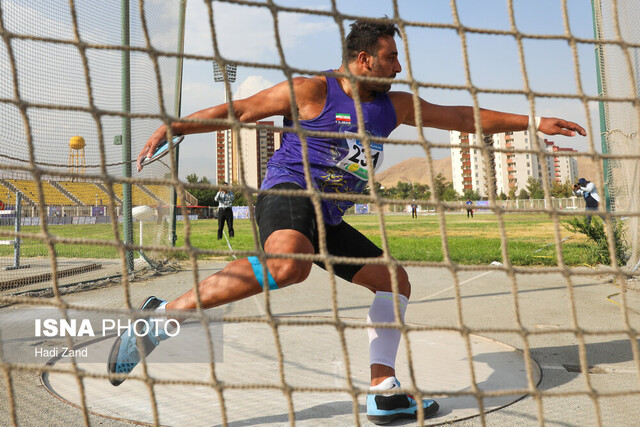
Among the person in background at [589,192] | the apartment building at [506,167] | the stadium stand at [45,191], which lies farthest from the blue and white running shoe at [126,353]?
the apartment building at [506,167]

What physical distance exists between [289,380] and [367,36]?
1743mm

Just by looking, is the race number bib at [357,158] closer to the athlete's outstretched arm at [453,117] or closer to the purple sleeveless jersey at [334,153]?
the purple sleeveless jersey at [334,153]

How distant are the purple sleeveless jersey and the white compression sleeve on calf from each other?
18.4 inches

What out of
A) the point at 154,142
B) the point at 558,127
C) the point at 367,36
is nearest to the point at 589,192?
the point at 558,127

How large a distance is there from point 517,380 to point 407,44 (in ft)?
5.96

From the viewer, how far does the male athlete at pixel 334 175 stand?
1.84 m

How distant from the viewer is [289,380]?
8.11 feet

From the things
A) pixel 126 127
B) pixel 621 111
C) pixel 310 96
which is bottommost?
pixel 310 96

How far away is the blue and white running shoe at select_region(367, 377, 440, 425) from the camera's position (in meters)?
2.03

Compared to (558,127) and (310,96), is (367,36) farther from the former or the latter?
(558,127)

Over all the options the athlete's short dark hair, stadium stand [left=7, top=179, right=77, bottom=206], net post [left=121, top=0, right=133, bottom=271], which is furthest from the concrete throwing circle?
stadium stand [left=7, top=179, right=77, bottom=206]

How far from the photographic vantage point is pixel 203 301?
1820mm

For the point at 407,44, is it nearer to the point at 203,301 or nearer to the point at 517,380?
the point at 203,301

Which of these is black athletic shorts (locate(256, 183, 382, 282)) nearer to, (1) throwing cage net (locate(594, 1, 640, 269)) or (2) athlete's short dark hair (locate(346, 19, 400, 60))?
(2) athlete's short dark hair (locate(346, 19, 400, 60))
